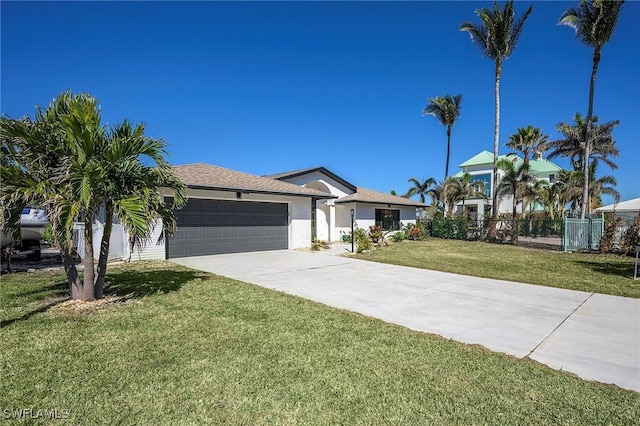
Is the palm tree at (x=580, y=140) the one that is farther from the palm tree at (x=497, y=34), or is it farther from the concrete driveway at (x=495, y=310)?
the concrete driveway at (x=495, y=310)

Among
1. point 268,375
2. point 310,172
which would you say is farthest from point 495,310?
point 310,172

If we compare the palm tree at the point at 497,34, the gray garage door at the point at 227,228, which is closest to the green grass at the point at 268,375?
the gray garage door at the point at 227,228

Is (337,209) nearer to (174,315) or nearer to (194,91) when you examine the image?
(194,91)

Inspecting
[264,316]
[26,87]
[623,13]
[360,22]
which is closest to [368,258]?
[264,316]

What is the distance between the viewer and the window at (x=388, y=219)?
24803 mm

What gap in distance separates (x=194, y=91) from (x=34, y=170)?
1153 centimetres

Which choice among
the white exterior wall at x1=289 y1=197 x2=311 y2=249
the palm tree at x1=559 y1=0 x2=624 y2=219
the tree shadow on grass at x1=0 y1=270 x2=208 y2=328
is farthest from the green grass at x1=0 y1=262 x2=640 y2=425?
the palm tree at x1=559 y1=0 x2=624 y2=219

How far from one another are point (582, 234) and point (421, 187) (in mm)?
21405

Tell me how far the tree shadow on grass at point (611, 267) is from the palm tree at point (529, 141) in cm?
1573

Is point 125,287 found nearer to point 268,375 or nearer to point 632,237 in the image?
point 268,375

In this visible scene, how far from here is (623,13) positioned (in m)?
16.1

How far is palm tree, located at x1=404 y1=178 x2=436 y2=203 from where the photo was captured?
3731 centimetres

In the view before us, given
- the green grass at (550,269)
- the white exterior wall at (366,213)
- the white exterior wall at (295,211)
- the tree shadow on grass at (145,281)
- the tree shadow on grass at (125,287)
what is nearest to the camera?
the tree shadow on grass at (125,287)

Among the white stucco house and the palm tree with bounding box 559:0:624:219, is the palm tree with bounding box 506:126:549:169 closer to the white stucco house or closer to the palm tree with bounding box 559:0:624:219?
the palm tree with bounding box 559:0:624:219
